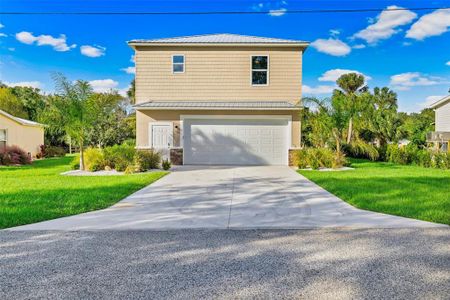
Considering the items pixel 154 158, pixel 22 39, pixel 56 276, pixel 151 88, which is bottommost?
pixel 56 276

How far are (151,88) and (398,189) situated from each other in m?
12.9

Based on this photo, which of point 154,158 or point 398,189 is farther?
point 154,158

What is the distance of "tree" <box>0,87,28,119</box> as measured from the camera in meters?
32.2

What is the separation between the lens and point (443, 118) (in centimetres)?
2228

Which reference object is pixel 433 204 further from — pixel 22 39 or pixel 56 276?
pixel 22 39

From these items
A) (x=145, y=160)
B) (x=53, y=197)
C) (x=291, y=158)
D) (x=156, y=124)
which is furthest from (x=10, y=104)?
(x=53, y=197)

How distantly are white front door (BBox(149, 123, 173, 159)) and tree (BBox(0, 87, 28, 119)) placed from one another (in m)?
23.6

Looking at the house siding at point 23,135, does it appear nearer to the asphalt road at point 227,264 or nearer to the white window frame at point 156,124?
the white window frame at point 156,124

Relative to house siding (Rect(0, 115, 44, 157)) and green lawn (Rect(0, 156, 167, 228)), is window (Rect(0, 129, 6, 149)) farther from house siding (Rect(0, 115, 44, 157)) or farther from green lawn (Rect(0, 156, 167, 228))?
green lawn (Rect(0, 156, 167, 228))

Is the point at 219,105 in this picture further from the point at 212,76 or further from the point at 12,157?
the point at 12,157

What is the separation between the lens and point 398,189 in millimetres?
8781

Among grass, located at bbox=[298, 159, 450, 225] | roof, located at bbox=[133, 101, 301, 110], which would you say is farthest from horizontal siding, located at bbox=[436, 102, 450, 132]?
grass, located at bbox=[298, 159, 450, 225]

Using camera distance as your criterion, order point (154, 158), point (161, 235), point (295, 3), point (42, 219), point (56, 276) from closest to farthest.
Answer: point (56, 276), point (161, 235), point (42, 219), point (154, 158), point (295, 3)

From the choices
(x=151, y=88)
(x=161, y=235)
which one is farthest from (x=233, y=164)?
(x=161, y=235)
